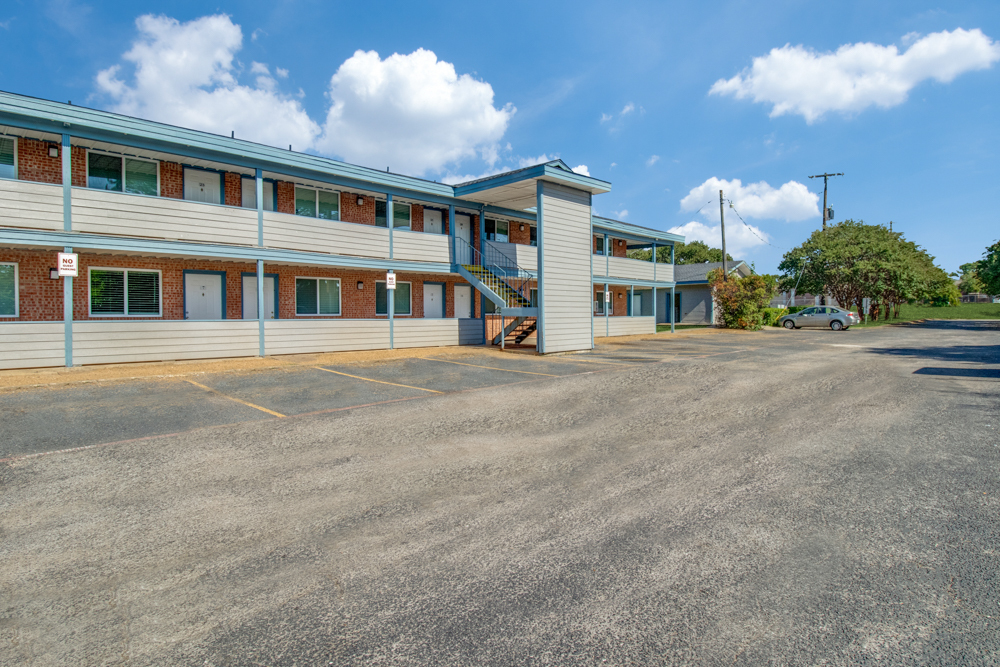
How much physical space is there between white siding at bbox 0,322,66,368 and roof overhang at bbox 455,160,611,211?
518 inches

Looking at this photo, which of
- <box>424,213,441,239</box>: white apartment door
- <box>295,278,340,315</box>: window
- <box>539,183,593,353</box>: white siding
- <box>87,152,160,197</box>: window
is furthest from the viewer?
<box>424,213,441,239</box>: white apartment door

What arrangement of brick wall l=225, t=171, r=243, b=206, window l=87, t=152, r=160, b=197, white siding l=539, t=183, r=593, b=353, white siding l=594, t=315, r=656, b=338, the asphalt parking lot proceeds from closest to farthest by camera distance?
the asphalt parking lot, window l=87, t=152, r=160, b=197, brick wall l=225, t=171, r=243, b=206, white siding l=539, t=183, r=593, b=353, white siding l=594, t=315, r=656, b=338

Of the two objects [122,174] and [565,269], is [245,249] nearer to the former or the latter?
[122,174]

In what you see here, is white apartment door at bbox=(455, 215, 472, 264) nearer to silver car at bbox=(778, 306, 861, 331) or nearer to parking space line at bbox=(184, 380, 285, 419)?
parking space line at bbox=(184, 380, 285, 419)

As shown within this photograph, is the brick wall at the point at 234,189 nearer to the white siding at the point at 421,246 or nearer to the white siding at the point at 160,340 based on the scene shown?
the white siding at the point at 160,340

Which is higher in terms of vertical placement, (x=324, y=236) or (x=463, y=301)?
(x=324, y=236)

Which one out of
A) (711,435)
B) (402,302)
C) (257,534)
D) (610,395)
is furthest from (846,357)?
(257,534)

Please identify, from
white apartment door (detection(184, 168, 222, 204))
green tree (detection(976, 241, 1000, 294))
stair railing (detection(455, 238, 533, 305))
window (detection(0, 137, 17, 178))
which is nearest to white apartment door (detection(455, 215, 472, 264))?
stair railing (detection(455, 238, 533, 305))

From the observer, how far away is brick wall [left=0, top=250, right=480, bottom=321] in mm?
14141

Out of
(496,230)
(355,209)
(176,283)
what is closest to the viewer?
(176,283)

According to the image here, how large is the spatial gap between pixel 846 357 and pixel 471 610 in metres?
16.6

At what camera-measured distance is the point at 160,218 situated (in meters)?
14.5

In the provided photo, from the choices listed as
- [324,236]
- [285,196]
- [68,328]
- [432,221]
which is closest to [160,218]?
[68,328]

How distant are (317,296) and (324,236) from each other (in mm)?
2537
